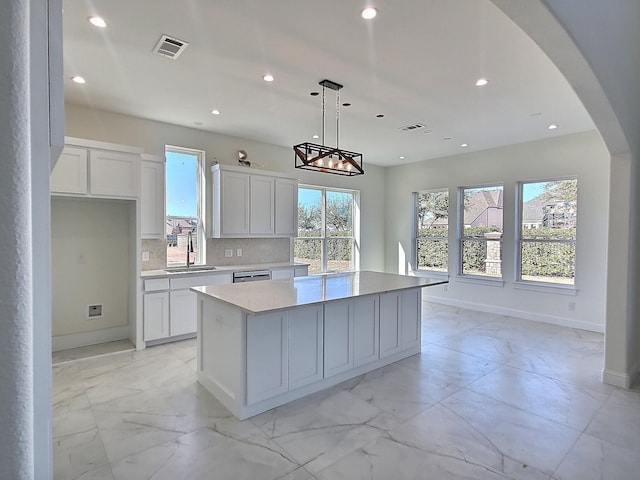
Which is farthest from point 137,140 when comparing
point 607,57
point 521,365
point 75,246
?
point 521,365

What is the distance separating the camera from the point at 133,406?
9.61 feet

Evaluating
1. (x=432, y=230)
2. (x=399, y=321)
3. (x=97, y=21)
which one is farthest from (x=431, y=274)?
(x=97, y=21)

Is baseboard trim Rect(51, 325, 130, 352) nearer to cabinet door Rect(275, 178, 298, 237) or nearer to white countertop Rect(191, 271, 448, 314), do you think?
white countertop Rect(191, 271, 448, 314)

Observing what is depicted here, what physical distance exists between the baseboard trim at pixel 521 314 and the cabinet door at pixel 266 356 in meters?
4.67

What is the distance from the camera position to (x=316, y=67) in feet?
10.5

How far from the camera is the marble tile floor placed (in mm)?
2203

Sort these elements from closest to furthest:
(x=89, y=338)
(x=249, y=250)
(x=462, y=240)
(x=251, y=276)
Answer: (x=89, y=338)
(x=251, y=276)
(x=249, y=250)
(x=462, y=240)

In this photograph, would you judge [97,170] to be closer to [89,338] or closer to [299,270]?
[89,338]

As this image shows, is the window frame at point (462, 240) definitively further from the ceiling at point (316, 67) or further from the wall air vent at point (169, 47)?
the wall air vent at point (169, 47)

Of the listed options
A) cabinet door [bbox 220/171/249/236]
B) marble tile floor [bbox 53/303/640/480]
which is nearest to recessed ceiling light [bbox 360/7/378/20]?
marble tile floor [bbox 53/303/640/480]

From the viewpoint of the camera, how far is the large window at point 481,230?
6.34 metres

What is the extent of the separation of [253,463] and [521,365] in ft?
10.0

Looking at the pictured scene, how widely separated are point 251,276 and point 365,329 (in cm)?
214

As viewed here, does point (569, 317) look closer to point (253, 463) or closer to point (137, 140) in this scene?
point (253, 463)
